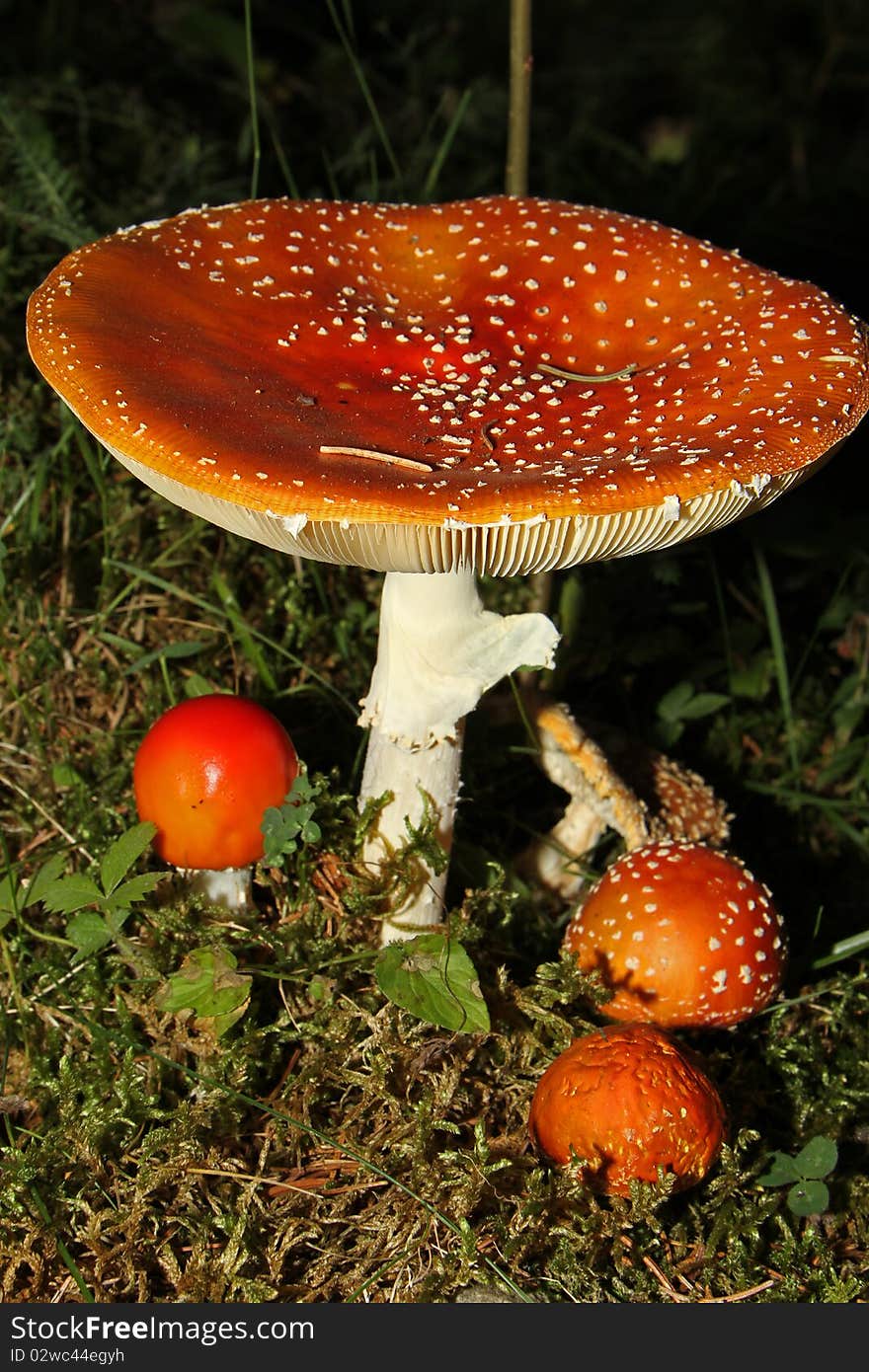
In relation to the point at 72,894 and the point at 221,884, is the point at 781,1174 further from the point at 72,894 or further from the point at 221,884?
the point at 72,894

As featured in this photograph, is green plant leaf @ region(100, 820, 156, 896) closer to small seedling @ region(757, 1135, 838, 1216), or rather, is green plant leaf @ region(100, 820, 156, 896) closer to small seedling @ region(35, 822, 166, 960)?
small seedling @ region(35, 822, 166, 960)

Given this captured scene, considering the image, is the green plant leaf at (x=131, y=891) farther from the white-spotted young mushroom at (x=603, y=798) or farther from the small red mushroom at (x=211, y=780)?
the white-spotted young mushroom at (x=603, y=798)

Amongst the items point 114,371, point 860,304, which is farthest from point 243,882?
point 860,304

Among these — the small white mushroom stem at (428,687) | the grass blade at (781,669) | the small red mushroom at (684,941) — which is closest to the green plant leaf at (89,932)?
the small white mushroom stem at (428,687)

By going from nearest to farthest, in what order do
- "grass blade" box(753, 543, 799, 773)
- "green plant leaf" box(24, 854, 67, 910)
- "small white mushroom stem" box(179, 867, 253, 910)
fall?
"green plant leaf" box(24, 854, 67, 910), "small white mushroom stem" box(179, 867, 253, 910), "grass blade" box(753, 543, 799, 773)

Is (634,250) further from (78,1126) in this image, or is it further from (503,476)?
(78,1126)

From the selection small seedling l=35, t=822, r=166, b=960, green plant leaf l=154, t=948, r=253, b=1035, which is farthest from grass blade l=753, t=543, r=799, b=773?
small seedling l=35, t=822, r=166, b=960
